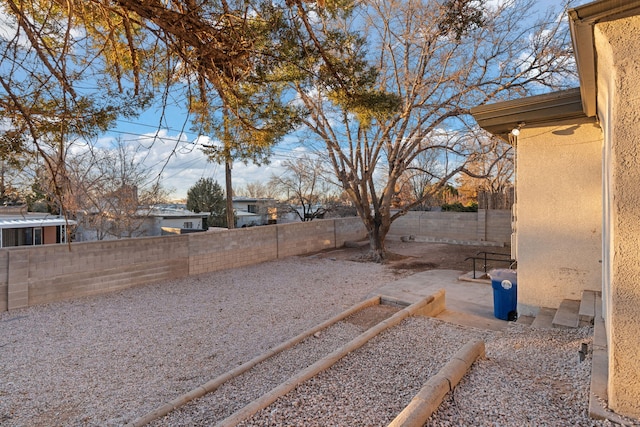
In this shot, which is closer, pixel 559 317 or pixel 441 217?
pixel 559 317

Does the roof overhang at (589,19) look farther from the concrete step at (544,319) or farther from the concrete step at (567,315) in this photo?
the concrete step at (544,319)

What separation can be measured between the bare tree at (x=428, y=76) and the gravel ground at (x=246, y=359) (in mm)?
4796

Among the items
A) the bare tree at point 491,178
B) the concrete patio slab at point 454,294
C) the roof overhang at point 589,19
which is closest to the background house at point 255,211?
the bare tree at point 491,178

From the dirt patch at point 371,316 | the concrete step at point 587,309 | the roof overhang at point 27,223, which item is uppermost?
the roof overhang at point 27,223

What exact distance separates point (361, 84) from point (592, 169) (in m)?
3.25

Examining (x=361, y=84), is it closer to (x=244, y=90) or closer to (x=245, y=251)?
(x=244, y=90)

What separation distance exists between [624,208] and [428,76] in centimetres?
955

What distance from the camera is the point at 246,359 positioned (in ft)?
14.3

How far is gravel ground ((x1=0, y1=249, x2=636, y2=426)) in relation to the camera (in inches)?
96.5

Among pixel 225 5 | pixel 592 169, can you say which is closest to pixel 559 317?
pixel 592 169

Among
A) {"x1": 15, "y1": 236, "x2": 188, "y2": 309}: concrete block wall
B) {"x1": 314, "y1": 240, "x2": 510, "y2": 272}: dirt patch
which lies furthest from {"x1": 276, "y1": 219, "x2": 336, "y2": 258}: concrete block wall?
{"x1": 15, "y1": 236, "x2": 188, "y2": 309}: concrete block wall

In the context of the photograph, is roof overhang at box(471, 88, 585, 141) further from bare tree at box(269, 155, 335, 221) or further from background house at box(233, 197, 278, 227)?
background house at box(233, 197, 278, 227)

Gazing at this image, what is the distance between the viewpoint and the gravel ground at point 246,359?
8.04 feet

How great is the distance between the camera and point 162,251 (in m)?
8.80
